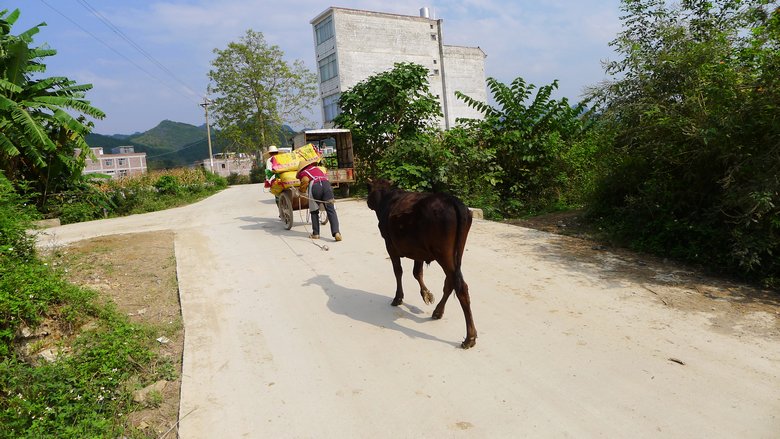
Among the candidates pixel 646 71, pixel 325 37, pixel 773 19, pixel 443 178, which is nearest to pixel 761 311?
pixel 773 19

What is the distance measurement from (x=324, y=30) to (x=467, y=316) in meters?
36.6

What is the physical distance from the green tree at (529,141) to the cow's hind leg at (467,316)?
8.34 meters

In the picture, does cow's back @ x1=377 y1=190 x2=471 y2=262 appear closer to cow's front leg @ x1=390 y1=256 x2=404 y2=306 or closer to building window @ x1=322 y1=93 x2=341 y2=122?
cow's front leg @ x1=390 y1=256 x2=404 y2=306

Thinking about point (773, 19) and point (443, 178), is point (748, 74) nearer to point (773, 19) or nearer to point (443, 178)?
point (773, 19)

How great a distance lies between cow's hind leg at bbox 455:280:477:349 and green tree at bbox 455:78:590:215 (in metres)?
8.34

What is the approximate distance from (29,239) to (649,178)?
916cm

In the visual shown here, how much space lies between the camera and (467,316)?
412cm

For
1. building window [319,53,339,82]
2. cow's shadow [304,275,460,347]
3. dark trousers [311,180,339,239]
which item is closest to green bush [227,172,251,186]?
building window [319,53,339,82]

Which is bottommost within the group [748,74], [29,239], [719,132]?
[29,239]

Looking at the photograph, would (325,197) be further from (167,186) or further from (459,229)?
(167,186)

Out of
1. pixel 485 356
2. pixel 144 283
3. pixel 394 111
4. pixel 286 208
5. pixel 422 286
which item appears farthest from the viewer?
pixel 394 111

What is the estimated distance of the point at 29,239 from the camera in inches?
261

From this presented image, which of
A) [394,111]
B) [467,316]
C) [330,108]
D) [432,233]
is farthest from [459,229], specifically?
[330,108]

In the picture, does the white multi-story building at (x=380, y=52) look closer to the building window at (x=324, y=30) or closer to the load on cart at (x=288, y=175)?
the building window at (x=324, y=30)
